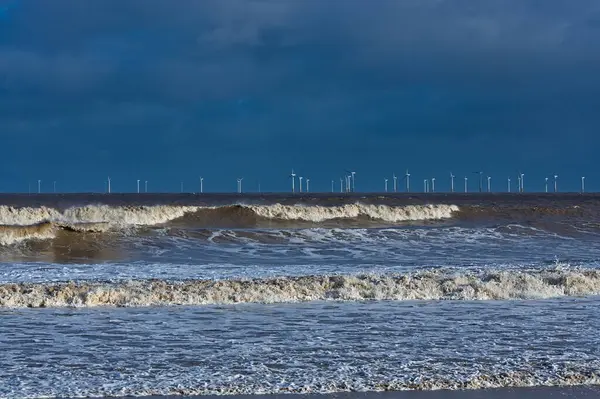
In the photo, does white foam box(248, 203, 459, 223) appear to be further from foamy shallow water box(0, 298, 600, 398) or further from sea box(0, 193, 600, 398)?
foamy shallow water box(0, 298, 600, 398)

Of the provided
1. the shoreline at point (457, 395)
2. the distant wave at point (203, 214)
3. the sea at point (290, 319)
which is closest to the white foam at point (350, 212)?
the distant wave at point (203, 214)

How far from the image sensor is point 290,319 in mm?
12969

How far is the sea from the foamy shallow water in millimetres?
32

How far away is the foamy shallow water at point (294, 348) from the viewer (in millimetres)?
8477

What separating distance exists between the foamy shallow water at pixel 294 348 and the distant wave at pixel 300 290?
0.81 metres

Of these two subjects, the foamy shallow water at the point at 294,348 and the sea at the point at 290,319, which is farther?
the sea at the point at 290,319

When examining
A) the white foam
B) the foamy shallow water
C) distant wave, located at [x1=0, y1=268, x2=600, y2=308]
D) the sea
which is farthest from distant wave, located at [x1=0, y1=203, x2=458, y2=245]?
the foamy shallow water

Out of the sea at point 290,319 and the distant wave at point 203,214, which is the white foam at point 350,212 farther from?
the sea at point 290,319

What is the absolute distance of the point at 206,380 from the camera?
28.1ft

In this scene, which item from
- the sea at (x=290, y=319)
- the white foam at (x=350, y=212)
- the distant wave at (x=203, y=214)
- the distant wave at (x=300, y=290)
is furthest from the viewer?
the white foam at (x=350, y=212)

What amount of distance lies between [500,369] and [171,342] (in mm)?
4477

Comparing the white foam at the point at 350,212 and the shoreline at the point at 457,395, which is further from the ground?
the white foam at the point at 350,212

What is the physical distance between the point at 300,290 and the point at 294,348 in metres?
5.57

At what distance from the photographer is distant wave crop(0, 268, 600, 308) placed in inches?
590
